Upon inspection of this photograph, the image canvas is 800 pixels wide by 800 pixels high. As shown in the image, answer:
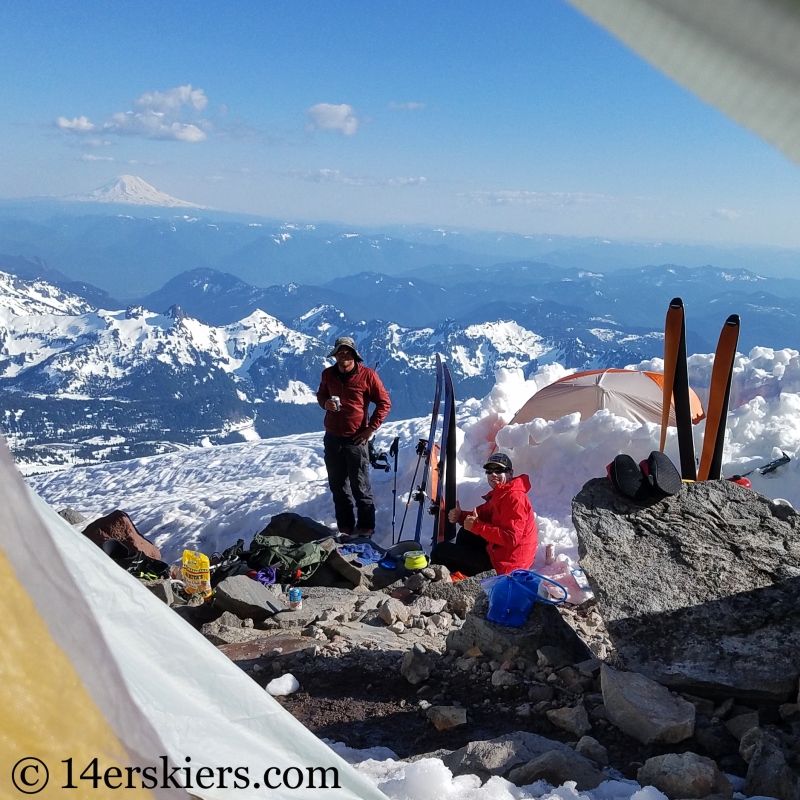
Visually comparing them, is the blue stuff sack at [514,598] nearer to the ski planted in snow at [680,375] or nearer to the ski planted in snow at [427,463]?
the ski planted in snow at [680,375]

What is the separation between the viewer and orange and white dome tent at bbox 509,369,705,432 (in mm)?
11891

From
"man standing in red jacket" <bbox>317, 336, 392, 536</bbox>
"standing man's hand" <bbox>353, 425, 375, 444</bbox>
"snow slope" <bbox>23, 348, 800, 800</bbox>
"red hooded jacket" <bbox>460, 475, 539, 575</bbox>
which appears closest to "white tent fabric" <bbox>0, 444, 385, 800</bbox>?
"red hooded jacket" <bbox>460, 475, 539, 575</bbox>

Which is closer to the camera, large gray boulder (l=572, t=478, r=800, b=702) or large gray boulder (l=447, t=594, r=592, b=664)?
large gray boulder (l=572, t=478, r=800, b=702)

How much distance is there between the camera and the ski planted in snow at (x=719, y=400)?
23.2 ft

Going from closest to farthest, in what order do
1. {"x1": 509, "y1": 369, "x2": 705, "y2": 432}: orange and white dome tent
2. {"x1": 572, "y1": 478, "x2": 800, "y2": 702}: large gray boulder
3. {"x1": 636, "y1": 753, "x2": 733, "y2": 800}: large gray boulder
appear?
{"x1": 636, "y1": 753, "x2": 733, "y2": 800}: large gray boulder → {"x1": 572, "y1": 478, "x2": 800, "y2": 702}: large gray boulder → {"x1": 509, "y1": 369, "x2": 705, "y2": 432}: orange and white dome tent

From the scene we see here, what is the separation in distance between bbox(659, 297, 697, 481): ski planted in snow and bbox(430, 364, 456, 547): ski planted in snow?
93.5 inches

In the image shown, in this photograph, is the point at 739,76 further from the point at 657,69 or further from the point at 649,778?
the point at 649,778

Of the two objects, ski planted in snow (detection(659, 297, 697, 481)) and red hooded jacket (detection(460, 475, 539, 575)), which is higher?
ski planted in snow (detection(659, 297, 697, 481))

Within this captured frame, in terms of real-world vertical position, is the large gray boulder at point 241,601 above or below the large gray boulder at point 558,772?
below

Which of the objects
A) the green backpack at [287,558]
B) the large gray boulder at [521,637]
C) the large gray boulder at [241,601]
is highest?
the large gray boulder at [521,637]

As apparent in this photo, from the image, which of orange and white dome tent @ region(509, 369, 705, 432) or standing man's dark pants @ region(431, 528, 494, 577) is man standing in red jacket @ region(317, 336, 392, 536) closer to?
standing man's dark pants @ region(431, 528, 494, 577)

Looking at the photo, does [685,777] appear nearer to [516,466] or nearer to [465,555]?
[465,555]

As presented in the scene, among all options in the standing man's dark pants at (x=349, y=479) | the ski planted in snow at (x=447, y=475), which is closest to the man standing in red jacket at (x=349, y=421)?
the standing man's dark pants at (x=349, y=479)

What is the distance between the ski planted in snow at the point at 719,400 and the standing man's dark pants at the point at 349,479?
12.0 ft
